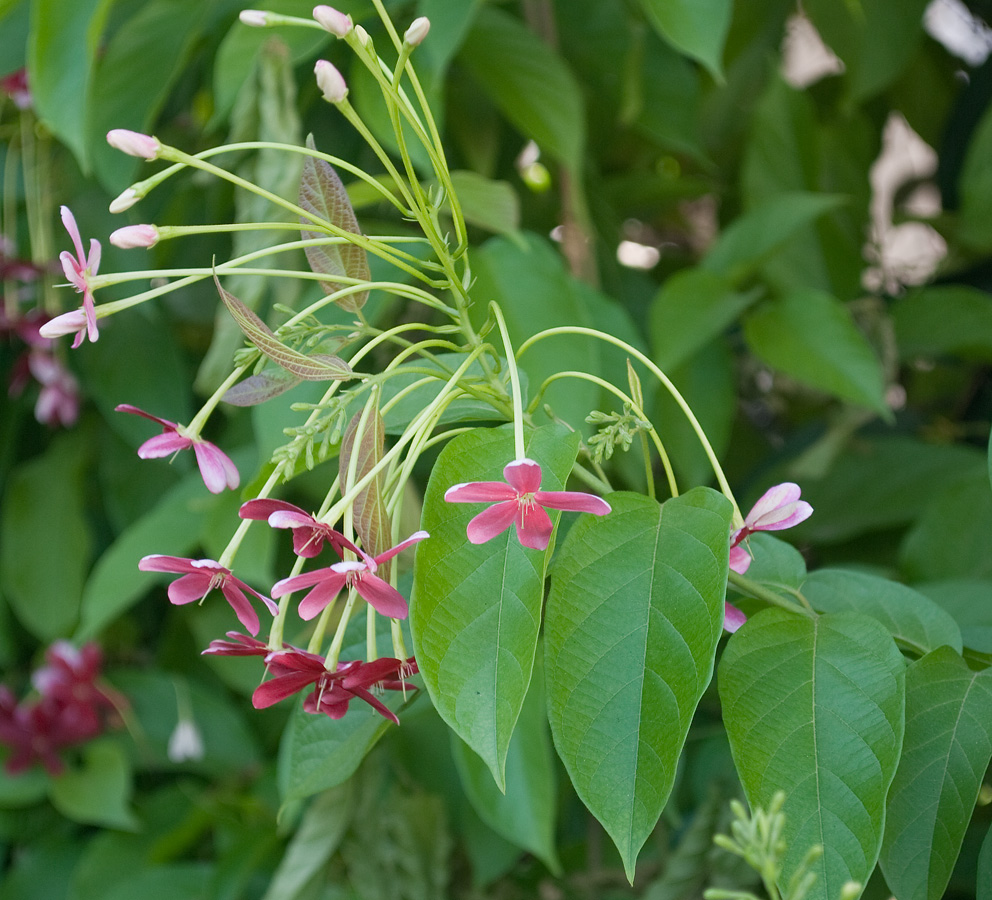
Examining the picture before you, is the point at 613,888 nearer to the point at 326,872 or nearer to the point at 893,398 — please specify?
the point at 326,872

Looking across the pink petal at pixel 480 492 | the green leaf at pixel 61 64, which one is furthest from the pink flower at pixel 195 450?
the green leaf at pixel 61 64

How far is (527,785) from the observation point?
63 cm

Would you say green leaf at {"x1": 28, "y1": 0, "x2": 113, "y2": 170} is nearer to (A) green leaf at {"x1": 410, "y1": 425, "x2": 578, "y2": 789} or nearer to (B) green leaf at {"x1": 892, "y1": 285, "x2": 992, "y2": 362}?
(A) green leaf at {"x1": 410, "y1": 425, "x2": 578, "y2": 789}

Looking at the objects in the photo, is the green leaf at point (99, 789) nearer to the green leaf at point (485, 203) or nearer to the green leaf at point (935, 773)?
the green leaf at point (485, 203)

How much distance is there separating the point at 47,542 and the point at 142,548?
0.30m

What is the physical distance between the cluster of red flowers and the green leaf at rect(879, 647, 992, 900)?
0.89 meters

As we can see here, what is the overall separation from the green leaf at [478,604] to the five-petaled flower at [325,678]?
32 millimetres

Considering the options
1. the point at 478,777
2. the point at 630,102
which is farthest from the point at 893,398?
the point at 478,777

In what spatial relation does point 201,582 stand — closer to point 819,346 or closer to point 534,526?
point 534,526

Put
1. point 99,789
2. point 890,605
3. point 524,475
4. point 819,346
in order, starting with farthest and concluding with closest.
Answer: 1. point 99,789
2. point 819,346
3. point 890,605
4. point 524,475

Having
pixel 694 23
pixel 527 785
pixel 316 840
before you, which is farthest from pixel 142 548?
pixel 694 23


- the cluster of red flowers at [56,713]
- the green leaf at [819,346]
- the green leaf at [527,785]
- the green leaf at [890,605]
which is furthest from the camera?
the cluster of red flowers at [56,713]

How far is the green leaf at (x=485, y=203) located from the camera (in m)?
0.66

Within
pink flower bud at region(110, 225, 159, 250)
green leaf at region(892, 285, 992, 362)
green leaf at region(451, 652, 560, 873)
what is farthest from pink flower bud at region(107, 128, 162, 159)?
green leaf at region(892, 285, 992, 362)
